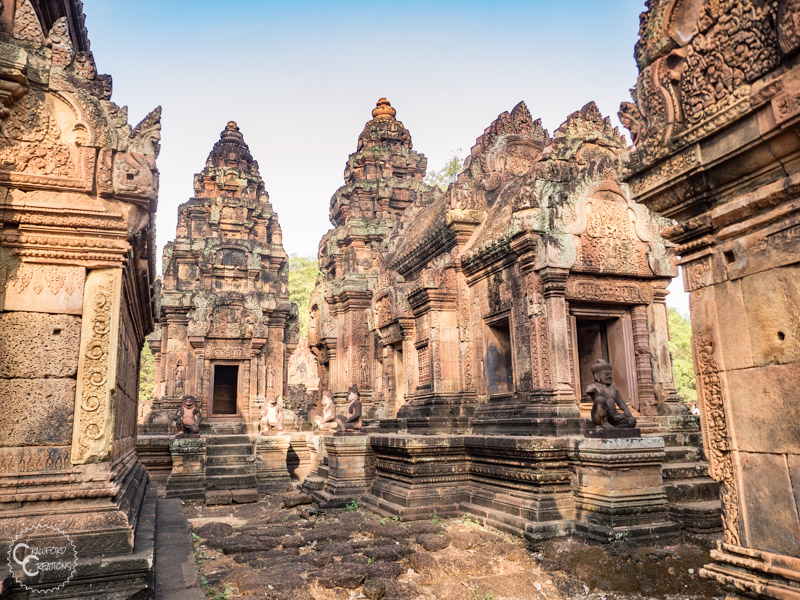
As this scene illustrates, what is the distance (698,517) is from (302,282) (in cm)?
4034

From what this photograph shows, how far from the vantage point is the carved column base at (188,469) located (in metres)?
11.9

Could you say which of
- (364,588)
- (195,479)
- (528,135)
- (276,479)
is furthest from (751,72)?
(276,479)

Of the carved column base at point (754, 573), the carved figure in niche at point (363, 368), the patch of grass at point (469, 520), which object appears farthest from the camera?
the carved figure in niche at point (363, 368)

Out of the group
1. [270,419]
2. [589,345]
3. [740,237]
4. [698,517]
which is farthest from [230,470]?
[740,237]

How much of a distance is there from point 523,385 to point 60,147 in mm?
6939

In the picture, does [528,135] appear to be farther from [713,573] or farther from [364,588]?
[713,573]

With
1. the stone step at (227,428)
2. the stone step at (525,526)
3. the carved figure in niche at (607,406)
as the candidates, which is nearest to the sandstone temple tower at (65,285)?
the stone step at (525,526)

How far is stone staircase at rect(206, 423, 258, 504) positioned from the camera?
11.4 metres

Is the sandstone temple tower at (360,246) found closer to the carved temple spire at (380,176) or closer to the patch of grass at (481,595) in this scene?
the carved temple spire at (380,176)

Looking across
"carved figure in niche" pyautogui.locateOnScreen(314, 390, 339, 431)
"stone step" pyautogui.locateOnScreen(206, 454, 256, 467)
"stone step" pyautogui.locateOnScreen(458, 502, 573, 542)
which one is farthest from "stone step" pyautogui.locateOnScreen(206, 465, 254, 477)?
"stone step" pyautogui.locateOnScreen(458, 502, 573, 542)

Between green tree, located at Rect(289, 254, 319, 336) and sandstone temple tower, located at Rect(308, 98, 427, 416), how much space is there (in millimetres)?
23467

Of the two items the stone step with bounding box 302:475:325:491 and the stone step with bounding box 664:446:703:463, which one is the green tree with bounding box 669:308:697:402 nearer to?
the stone step with bounding box 664:446:703:463

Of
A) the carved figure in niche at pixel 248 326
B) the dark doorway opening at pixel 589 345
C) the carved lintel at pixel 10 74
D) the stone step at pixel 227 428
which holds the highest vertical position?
the carved figure in niche at pixel 248 326

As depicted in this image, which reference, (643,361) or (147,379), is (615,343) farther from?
(147,379)
